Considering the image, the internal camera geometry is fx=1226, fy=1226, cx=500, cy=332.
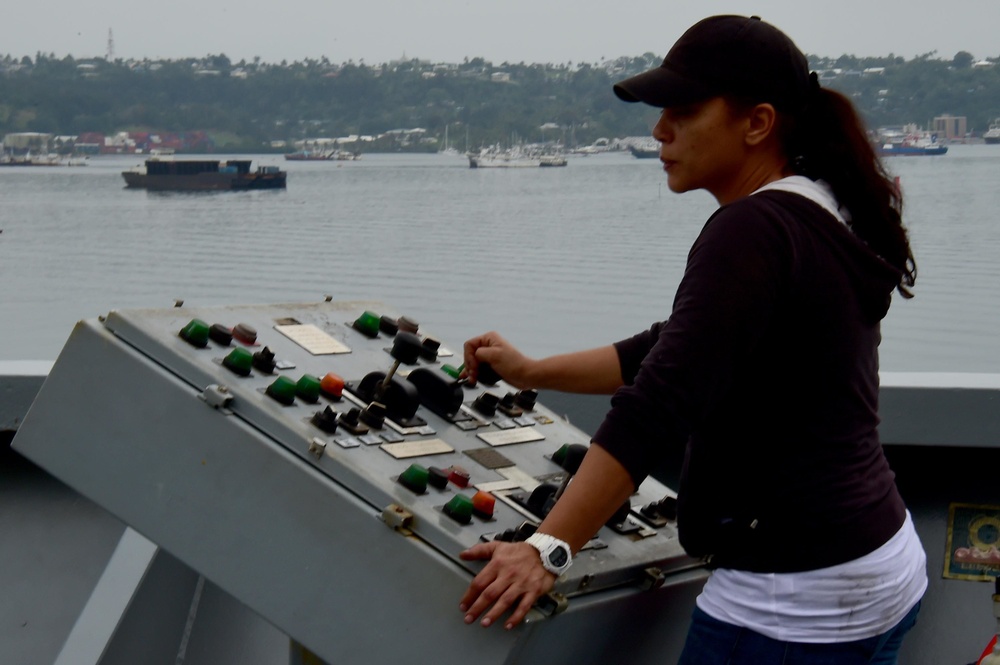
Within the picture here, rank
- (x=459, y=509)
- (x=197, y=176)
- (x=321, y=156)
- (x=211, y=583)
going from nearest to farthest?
(x=459, y=509)
(x=211, y=583)
(x=197, y=176)
(x=321, y=156)

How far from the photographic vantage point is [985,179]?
16.1m

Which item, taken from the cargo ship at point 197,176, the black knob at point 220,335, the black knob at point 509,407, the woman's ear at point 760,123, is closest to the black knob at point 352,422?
the black knob at point 220,335

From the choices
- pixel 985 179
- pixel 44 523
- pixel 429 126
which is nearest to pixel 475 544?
pixel 44 523

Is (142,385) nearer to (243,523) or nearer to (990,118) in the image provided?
(243,523)

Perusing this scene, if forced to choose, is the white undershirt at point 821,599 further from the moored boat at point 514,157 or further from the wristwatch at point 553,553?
the moored boat at point 514,157

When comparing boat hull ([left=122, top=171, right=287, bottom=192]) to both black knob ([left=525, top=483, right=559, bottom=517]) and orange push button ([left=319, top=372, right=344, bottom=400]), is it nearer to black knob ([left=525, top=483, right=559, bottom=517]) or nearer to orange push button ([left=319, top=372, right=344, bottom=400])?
orange push button ([left=319, top=372, right=344, bottom=400])

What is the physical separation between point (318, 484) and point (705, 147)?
59 cm

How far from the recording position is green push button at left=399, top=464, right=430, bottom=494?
1.45 meters

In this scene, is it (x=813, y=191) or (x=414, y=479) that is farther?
(x=414, y=479)

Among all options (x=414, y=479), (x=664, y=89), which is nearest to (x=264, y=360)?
(x=414, y=479)

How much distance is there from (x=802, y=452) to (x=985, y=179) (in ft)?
53.1

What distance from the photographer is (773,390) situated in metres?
1.29

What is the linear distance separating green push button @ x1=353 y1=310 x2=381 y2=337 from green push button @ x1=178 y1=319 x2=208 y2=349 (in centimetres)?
35

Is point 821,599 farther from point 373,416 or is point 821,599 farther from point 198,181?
point 198,181
